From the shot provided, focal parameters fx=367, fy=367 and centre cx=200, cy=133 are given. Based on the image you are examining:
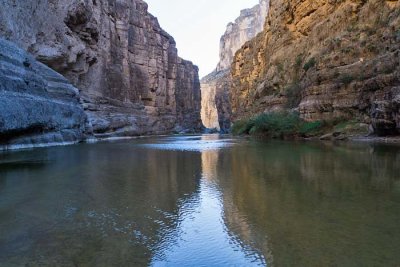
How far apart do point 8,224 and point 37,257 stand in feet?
4.47

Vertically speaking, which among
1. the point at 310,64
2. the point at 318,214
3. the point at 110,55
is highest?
the point at 110,55

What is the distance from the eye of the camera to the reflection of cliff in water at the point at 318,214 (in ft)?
10.5

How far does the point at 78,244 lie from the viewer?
349 cm

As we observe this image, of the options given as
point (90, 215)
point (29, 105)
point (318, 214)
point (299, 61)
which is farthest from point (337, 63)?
point (90, 215)

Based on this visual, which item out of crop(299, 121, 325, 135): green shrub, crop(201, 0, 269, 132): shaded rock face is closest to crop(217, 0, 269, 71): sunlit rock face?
crop(201, 0, 269, 132): shaded rock face

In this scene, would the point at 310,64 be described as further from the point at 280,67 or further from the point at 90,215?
the point at 90,215

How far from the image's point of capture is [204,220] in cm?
446

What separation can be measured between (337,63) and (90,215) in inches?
952

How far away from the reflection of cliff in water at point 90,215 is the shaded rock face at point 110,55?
2099 centimetres

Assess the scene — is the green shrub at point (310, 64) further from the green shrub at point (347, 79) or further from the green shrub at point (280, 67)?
the green shrub at point (280, 67)

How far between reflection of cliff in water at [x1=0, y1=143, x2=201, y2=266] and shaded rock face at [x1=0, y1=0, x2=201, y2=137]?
2099 centimetres

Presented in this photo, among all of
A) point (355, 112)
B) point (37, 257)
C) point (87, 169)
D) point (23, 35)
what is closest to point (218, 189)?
point (37, 257)

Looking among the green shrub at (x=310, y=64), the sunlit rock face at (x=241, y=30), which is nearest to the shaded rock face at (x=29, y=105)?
the green shrub at (x=310, y=64)

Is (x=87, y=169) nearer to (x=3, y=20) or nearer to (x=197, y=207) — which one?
(x=197, y=207)
